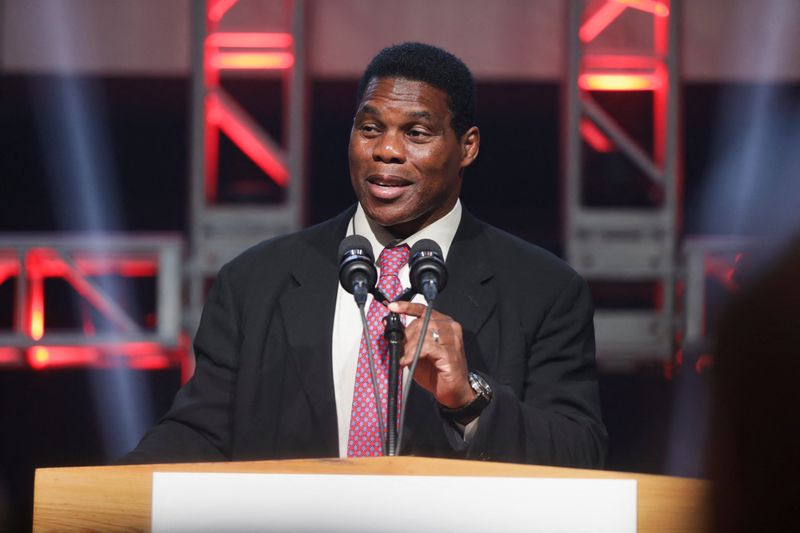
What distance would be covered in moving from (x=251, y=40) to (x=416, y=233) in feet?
10.5

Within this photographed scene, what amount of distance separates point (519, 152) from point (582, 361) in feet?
14.1

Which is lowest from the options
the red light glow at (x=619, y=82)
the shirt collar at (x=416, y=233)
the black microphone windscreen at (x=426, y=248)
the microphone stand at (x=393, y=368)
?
the microphone stand at (x=393, y=368)

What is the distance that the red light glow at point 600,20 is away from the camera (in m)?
5.35

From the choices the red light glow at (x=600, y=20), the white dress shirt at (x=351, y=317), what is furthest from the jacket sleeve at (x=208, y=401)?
the red light glow at (x=600, y=20)

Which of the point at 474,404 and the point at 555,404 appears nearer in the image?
the point at 474,404

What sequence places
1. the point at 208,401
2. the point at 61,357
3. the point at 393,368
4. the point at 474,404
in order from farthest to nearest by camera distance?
the point at 61,357 < the point at 208,401 < the point at 474,404 < the point at 393,368

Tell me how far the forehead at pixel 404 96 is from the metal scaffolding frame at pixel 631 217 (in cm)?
297

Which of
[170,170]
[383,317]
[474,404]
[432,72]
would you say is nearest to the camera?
[474,404]

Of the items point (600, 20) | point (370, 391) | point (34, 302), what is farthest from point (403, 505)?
point (600, 20)

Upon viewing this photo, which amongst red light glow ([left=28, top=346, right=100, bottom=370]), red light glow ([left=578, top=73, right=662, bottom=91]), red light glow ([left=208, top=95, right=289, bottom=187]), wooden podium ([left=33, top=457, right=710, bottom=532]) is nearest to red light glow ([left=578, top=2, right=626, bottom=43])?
red light glow ([left=578, top=73, right=662, bottom=91])

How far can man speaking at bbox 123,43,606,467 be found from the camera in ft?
7.24

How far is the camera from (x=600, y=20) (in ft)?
17.7

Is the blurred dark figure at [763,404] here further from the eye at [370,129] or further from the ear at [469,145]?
the ear at [469,145]

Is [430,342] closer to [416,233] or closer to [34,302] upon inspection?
[416,233]
